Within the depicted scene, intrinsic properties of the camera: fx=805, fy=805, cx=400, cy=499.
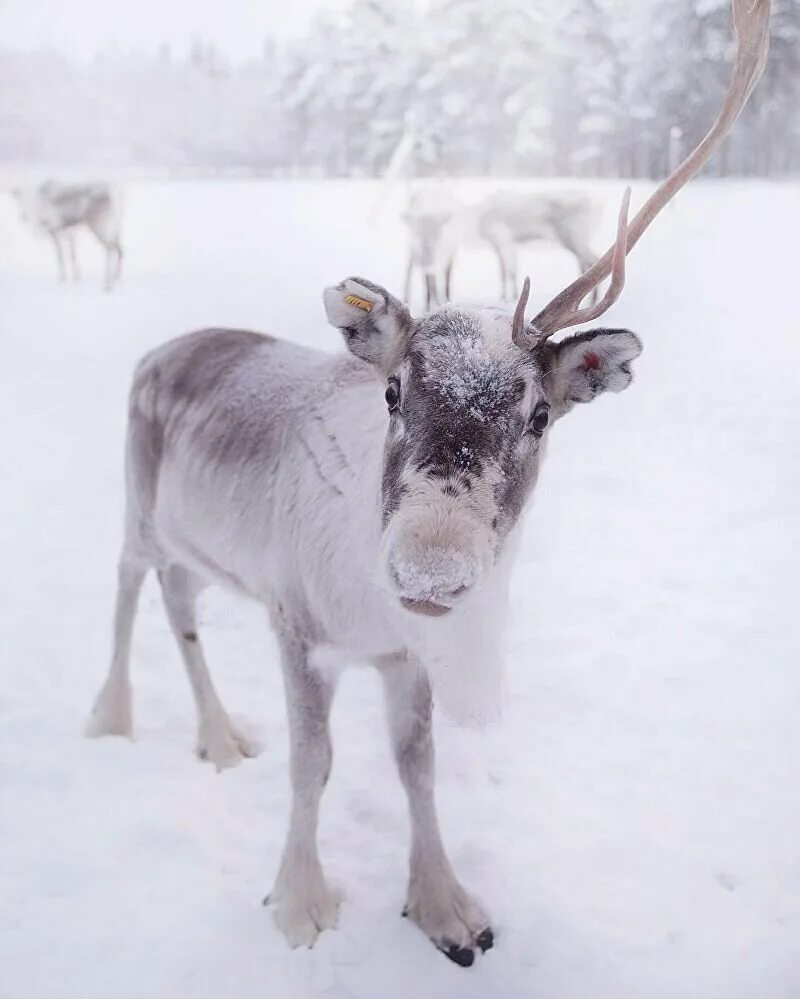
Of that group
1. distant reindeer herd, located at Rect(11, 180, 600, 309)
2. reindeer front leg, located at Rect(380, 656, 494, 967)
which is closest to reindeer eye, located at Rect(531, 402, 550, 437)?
reindeer front leg, located at Rect(380, 656, 494, 967)

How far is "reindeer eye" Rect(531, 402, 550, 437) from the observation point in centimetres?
105

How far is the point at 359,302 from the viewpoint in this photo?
3.64ft

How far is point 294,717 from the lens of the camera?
53.9 inches

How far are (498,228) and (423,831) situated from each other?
3.13 meters

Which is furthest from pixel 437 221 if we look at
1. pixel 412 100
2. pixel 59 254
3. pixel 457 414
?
pixel 457 414

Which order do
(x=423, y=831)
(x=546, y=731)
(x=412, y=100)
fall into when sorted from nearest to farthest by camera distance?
(x=423, y=831) < (x=546, y=731) < (x=412, y=100)

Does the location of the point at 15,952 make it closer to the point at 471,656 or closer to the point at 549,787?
the point at 471,656

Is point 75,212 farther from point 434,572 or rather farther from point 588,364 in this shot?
point 434,572

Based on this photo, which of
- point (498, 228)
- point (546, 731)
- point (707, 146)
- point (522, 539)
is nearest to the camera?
point (707, 146)

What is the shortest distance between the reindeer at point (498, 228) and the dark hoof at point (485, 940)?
271cm

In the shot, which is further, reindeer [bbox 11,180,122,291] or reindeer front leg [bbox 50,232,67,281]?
reindeer front leg [bbox 50,232,67,281]

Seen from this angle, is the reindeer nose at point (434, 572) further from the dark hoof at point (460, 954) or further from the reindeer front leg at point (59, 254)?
the reindeer front leg at point (59, 254)

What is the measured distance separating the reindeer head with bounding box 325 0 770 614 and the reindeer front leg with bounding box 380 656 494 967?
47 centimetres

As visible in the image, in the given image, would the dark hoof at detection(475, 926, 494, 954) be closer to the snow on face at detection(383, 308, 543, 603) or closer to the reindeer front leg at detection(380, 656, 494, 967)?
the reindeer front leg at detection(380, 656, 494, 967)
